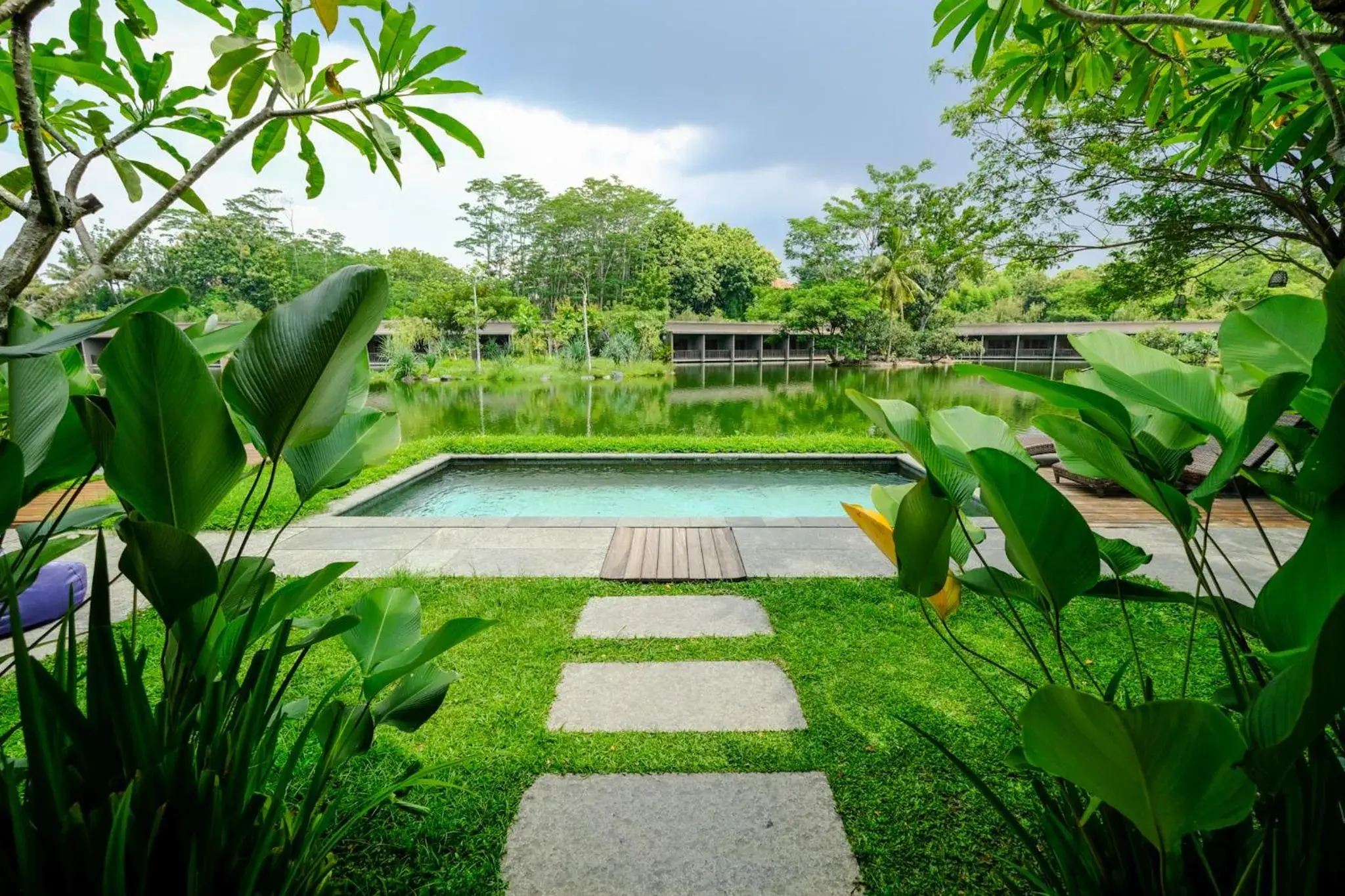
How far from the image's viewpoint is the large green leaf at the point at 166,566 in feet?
2.19

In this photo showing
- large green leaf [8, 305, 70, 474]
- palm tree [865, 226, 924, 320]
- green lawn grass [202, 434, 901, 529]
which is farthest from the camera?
palm tree [865, 226, 924, 320]

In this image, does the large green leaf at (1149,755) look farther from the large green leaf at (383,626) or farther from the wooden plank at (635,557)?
the wooden plank at (635,557)

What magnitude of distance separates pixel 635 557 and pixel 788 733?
1923 mm

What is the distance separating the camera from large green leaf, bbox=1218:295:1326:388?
28.5 inches

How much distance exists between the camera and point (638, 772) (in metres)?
1.71

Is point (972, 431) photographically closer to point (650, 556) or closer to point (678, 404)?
point (650, 556)

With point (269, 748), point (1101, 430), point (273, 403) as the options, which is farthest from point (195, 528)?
point (1101, 430)

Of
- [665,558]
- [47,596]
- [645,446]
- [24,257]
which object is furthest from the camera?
[645,446]

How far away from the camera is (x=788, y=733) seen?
1.92 m

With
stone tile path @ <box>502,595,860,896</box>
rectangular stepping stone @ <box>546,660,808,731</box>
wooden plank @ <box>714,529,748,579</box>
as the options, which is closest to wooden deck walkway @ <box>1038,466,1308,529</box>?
wooden plank @ <box>714,529,748,579</box>

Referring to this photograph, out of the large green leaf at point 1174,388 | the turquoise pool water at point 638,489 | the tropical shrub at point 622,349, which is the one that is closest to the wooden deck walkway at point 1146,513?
the turquoise pool water at point 638,489

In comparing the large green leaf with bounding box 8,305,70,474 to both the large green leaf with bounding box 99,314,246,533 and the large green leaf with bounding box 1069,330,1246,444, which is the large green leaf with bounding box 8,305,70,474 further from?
the large green leaf with bounding box 1069,330,1246,444

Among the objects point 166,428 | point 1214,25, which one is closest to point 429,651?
point 166,428

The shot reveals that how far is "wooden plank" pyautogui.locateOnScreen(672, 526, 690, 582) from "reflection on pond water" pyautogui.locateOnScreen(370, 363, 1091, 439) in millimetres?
3230
